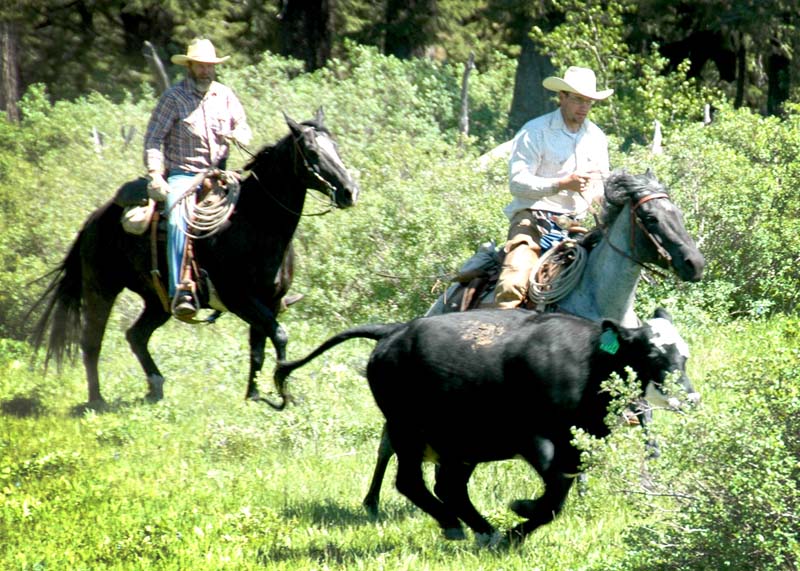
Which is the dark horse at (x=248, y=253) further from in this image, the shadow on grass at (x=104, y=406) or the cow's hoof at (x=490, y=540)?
the cow's hoof at (x=490, y=540)

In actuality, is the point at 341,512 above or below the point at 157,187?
below

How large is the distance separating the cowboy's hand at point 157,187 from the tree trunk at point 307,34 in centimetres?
2030

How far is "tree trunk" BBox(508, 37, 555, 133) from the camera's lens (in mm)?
28828

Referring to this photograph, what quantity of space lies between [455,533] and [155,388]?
5.30 m

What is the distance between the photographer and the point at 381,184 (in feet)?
60.4

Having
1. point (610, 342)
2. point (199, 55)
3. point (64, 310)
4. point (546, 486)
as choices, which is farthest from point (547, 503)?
point (64, 310)

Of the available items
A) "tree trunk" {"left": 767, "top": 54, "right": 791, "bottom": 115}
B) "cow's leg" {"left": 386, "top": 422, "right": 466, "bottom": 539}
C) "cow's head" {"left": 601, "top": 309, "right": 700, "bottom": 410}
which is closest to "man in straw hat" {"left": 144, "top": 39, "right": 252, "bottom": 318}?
"cow's leg" {"left": 386, "top": 422, "right": 466, "bottom": 539}

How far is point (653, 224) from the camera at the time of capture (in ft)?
29.8

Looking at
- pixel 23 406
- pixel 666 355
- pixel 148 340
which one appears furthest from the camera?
pixel 148 340

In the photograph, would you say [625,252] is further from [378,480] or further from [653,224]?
[378,480]

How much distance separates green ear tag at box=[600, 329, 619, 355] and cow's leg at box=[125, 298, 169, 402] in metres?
6.05

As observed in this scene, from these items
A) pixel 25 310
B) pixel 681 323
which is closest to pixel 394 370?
pixel 681 323

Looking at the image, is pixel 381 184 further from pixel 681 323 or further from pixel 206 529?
pixel 206 529

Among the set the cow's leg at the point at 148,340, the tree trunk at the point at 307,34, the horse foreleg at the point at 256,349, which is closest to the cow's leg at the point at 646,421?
the horse foreleg at the point at 256,349
